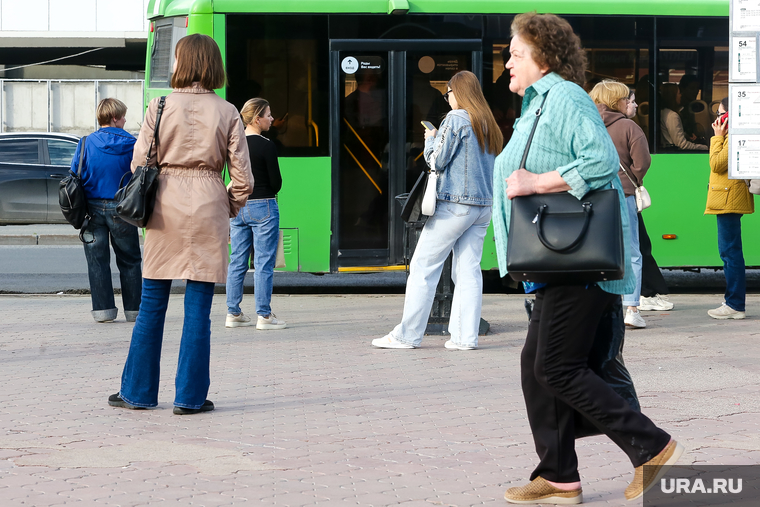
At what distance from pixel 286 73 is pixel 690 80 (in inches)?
169

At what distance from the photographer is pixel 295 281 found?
39.7 ft

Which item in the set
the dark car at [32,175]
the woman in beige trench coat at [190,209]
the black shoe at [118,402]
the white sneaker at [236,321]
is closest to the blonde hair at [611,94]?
the white sneaker at [236,321]

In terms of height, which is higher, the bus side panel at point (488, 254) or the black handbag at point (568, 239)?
the black handbag at point (568, 239)

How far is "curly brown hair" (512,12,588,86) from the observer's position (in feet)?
12.1

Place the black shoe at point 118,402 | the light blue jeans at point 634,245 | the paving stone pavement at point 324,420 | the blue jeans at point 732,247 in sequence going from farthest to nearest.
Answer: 1. the blue jeans at point 732,247
2. the light blue jeans at point 634,245
3. the black shoe at point 118,402
4. the paving stone pavement at point 324,420

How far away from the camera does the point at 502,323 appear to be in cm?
871

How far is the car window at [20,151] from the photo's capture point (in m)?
17.9

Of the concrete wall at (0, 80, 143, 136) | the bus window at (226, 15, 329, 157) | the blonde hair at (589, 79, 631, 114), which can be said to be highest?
the concrete wall at (0, 80, 143, 136)

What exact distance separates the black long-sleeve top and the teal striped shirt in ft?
14.3

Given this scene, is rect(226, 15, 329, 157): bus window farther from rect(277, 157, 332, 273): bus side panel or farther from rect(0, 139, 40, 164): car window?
rect(0, 139, 40, 164): car window

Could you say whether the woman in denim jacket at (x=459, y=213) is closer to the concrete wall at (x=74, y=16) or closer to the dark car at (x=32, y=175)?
the dark car at (x=32, y=175)

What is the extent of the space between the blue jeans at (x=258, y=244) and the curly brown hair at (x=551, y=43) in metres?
4.54

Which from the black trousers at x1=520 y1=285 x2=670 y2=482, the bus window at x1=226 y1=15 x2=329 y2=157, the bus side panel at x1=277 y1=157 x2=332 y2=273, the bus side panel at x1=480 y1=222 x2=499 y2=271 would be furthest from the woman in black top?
the black trousers at x1=520 y1=285 x2=670 y2=482

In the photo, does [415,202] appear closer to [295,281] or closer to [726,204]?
[726,204]
